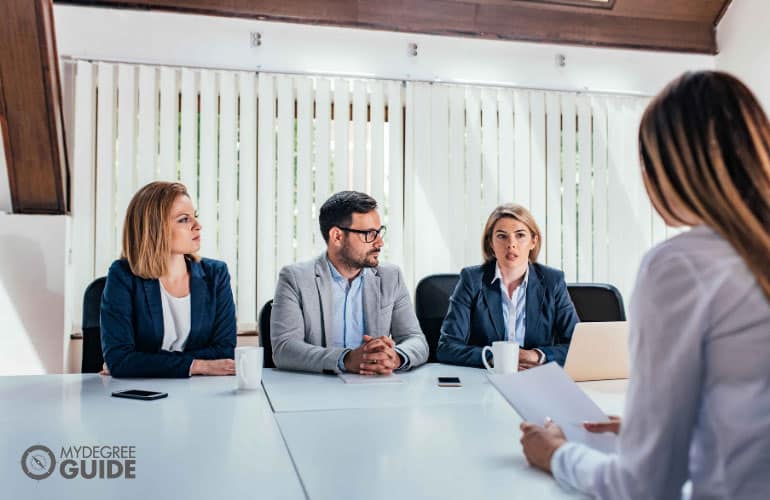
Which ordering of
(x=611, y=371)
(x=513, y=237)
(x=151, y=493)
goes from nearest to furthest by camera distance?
(x=151, y=493) < (x=611, y=371) < (x=513, y=237)

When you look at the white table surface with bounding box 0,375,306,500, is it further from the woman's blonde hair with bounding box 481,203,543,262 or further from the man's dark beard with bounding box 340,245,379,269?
the woman's blonde hair with bounding box 481,203,543,262

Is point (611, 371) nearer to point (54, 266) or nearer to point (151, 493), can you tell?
point (151, 493)

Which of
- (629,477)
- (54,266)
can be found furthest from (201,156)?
(629,477)

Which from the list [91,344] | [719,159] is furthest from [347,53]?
[719,159]

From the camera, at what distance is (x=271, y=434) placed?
1369 mm

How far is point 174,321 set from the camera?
2.36 meters

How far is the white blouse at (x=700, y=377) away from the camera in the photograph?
80cm

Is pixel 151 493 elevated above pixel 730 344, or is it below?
below

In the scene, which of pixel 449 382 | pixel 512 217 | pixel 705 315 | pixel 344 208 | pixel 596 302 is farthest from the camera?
pixel 596 302

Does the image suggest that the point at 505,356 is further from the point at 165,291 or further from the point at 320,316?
the point at 165,291

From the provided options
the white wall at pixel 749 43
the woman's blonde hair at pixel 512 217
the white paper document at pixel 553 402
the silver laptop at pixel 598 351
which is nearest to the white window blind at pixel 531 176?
the white wall at pixel 749 43

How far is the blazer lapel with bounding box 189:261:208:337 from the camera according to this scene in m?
2.36

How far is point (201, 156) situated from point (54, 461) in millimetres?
2683

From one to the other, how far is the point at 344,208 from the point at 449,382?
35.0 inches
